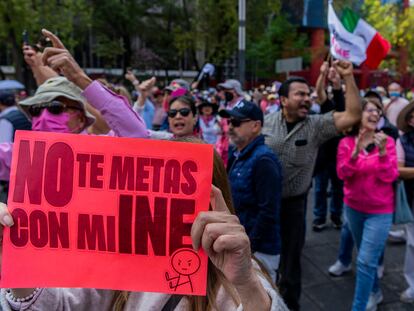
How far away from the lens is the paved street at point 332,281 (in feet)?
12.3

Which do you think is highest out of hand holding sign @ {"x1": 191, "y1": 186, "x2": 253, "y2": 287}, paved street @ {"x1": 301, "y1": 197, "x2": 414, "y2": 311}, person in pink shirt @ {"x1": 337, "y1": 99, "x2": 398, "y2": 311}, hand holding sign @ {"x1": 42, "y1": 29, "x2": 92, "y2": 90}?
hand holding sign @ {"x1": 42, "y1": 29, "x2": 92, "y2": 90}

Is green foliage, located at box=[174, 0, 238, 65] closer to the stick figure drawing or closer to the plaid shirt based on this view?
the plaid shirt

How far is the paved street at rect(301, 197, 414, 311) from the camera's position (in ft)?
12.3

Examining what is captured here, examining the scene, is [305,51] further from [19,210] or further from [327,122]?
[19,210]

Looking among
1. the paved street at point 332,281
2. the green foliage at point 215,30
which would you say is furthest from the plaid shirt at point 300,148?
the green foliage at point 215,30

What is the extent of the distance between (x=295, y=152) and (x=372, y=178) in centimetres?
67

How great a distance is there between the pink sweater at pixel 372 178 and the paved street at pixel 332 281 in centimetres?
98

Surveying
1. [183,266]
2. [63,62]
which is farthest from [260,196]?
[183,266]

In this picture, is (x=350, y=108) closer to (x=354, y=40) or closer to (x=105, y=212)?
(x=354, y=40)

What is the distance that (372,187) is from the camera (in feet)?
10.9

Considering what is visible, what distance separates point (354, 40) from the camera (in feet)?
14.7

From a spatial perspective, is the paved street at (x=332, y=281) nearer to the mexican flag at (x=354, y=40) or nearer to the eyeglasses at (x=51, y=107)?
the mexican flag at (x=354, y=40)

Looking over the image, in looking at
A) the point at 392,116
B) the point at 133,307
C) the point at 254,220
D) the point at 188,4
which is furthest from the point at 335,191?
the point at 188,4

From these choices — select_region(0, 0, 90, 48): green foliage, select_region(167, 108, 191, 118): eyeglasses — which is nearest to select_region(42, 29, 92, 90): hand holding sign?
select_region(167, 108, 191, 118): eyeglasses
